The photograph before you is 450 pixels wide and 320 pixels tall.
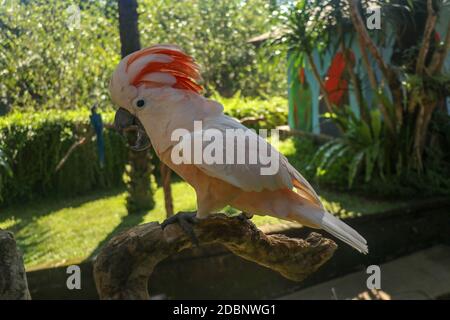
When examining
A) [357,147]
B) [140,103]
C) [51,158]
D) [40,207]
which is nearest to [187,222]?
[140,103]

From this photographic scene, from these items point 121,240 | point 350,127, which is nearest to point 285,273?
point 121,240

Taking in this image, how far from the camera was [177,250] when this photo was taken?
1.75 metres

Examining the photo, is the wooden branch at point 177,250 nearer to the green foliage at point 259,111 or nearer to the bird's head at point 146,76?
the bird's head at point 146,76

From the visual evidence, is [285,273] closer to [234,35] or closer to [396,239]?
[396,239]

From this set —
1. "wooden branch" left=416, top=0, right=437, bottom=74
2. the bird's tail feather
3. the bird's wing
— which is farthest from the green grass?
the bird's tail feather

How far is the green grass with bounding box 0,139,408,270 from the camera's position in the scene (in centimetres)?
408

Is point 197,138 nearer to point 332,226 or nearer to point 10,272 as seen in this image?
point 332,226

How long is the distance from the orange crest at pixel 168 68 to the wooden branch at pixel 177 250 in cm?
57

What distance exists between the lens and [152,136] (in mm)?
1781

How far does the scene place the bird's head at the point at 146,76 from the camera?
1.74 m

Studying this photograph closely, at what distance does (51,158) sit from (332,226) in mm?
4533

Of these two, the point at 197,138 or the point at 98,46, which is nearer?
the point at 197,138

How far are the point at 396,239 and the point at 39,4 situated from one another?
270 inches

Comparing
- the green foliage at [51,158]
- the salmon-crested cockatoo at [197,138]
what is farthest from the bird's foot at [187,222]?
the green foliage at [51,158]
